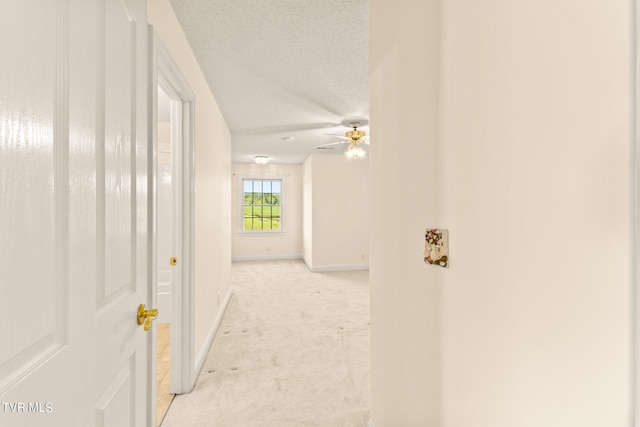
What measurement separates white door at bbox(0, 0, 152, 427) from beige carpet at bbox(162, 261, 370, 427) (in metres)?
1.14

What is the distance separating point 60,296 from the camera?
0.62 m

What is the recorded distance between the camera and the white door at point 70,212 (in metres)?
0.50

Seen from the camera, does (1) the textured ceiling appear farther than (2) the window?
No

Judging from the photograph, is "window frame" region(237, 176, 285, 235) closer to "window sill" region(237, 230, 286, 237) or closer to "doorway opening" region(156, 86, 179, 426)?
"window sill" region(237, 230, 286, 237)

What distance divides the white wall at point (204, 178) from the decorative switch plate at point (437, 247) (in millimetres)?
1595

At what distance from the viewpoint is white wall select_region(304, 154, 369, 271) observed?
21.3 ft

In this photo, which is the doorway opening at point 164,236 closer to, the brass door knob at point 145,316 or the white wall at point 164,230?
the white wall at point 164,230

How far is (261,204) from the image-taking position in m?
7.86

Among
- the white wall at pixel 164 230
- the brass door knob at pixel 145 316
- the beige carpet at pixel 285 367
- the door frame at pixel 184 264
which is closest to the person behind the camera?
the brass door knob at pixel 145 316

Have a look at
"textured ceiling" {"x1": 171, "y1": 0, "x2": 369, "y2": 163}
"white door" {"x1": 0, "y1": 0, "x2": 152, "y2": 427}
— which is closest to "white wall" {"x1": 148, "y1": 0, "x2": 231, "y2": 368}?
"textured ceiling" {"x1": 171, "y1": 0, "x2": 369, "y2": 163}

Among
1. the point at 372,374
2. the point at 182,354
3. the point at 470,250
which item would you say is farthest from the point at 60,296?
the point at 182,354

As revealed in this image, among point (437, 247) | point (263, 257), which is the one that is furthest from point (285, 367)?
point (263, 257)

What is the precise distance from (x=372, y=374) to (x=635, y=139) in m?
1.59

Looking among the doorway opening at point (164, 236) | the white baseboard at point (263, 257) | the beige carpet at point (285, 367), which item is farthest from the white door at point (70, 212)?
the white baseboard at point (263, 257)
